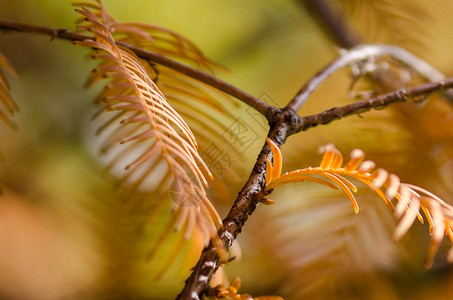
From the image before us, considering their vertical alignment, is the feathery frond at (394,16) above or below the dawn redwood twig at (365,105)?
above

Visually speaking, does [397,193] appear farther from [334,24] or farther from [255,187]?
[334,24]

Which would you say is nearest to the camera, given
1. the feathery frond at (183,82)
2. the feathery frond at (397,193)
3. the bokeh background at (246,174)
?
the feathery frond at (397,193)

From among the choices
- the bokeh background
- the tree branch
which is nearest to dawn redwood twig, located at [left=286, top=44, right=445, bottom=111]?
the bokeh background

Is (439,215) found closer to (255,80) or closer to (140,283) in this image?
(140,283)

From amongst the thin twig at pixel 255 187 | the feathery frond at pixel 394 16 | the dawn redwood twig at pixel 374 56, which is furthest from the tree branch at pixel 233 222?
the feathery frond at pixel 394 16

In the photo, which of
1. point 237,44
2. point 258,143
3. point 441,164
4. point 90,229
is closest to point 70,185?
point 90,229

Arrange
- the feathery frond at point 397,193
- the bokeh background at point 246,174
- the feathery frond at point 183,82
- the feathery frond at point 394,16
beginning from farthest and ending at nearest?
the feathery frond at point 394,16, the bokeh background at point 246,174, the feathery frond at point 183,82, the feathery frond at point 397,193

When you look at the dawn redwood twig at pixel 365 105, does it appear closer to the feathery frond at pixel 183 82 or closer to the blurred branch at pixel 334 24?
the feathery frond at pixel 183 82

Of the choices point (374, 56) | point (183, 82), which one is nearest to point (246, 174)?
point (183, 82)
